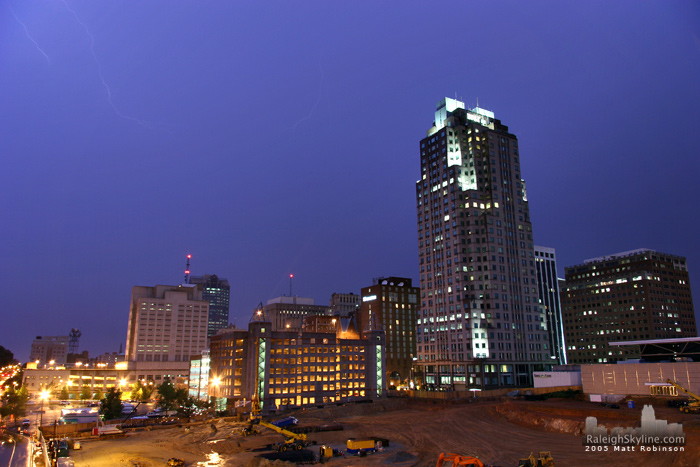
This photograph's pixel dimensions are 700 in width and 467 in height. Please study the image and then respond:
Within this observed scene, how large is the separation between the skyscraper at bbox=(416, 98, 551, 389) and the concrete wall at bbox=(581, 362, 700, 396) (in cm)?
5104

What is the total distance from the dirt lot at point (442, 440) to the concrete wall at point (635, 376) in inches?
305

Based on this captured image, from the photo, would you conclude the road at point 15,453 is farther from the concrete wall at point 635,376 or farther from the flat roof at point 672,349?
the flat roof at point 672,349

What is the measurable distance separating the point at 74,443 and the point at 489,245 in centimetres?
13267

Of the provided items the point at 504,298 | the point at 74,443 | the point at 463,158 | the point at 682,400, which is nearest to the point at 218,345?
the point at 74,443

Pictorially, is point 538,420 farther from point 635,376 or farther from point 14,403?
point 14,403

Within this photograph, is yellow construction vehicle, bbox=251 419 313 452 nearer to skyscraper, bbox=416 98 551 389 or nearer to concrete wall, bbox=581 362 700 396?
concrete wall, bbox=581 362 700 396

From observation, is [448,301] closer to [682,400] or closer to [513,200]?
[513,200]

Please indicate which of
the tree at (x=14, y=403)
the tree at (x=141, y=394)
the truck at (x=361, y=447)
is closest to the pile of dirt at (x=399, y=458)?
the truck at (x=361, y=447)

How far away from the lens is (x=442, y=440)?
81188 mm

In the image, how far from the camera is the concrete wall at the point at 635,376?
3659 inches

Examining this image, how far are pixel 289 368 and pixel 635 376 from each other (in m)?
90.0

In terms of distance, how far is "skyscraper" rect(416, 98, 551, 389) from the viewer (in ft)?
534

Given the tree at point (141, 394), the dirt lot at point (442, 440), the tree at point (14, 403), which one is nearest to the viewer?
the dirt lot at point (442, 440)

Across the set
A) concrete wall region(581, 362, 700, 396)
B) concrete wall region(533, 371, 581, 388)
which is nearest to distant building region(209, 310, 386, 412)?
concrete wall region(533, 371, 581, 388)
